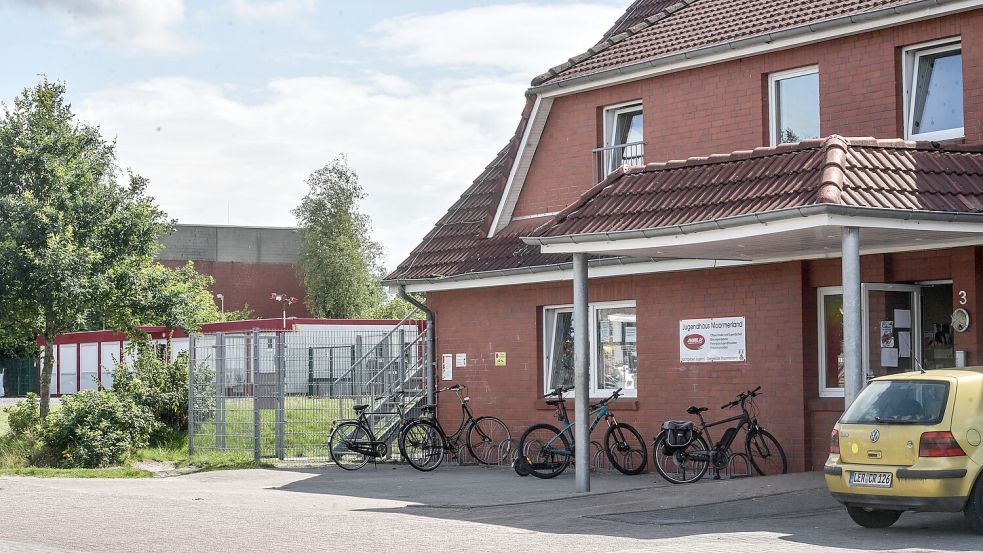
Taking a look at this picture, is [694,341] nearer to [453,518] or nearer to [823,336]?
[823,336]

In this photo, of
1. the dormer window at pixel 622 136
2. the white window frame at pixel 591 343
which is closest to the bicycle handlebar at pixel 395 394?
the white window frame at pixel 591 343

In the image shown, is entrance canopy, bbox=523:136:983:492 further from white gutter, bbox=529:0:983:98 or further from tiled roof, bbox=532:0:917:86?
tiled roof, bbox=532:0:917:86

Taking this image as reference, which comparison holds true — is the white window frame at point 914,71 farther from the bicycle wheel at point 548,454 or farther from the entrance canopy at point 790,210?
the bicycle wheel at point 548,454

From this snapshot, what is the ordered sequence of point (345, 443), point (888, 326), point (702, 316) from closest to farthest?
point (888, 326) → point (702, 316) → point (345, 443)

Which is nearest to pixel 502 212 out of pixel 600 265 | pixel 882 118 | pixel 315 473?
pixel 600 265

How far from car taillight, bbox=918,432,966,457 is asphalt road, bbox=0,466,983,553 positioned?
0.69 metres

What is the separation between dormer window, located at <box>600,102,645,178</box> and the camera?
19.3 meters

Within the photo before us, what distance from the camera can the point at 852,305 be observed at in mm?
12336

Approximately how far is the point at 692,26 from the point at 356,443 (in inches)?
318

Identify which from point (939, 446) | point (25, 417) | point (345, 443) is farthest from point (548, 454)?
point (25, 417)

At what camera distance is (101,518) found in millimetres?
13195

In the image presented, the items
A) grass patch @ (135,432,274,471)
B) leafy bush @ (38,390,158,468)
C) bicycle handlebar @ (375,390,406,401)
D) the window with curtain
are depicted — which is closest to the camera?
the window with curtain

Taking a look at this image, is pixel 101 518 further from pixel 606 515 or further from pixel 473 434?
pixel 473 434

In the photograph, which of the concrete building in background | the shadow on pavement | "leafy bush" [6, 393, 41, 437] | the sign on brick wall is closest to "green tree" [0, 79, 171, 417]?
"leafy bush" [6, 393, 41, 437]
